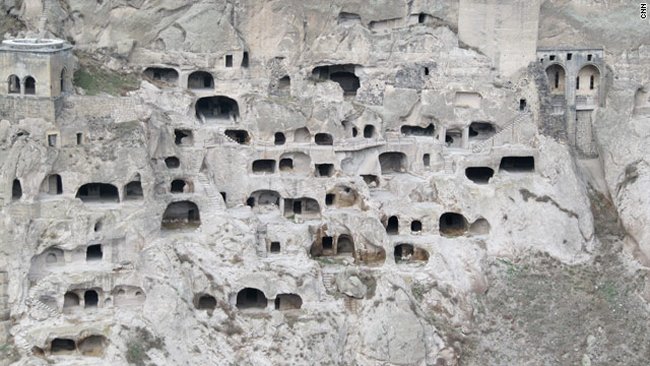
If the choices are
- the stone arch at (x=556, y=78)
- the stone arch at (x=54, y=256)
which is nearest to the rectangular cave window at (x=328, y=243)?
the stone arch at (x=54, y=256)

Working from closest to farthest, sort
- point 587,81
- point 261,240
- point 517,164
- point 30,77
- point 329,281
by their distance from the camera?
point 30,77
point 329,281
point 261,240
point 517,164
point 587,81

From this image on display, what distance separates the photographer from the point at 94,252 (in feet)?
205

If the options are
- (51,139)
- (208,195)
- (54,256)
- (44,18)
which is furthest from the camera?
(44,18)

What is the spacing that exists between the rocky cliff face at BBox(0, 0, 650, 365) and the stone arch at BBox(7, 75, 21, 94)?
802mm

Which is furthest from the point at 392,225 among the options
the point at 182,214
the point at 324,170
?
the point at 182,214

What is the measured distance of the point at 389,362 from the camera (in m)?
60.8

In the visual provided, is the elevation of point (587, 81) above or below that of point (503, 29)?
below

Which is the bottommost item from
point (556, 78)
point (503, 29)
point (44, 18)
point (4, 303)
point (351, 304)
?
point (351, 304)

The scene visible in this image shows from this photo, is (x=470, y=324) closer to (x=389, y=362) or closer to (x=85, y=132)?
(x=389, y=362)

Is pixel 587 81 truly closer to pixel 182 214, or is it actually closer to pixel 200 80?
pixel 200 80

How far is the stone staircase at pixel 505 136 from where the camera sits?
67562 mm

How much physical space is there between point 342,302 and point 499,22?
15.6m

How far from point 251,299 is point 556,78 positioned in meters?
18.5

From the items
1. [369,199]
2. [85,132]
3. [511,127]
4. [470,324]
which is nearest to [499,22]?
[511,127]
